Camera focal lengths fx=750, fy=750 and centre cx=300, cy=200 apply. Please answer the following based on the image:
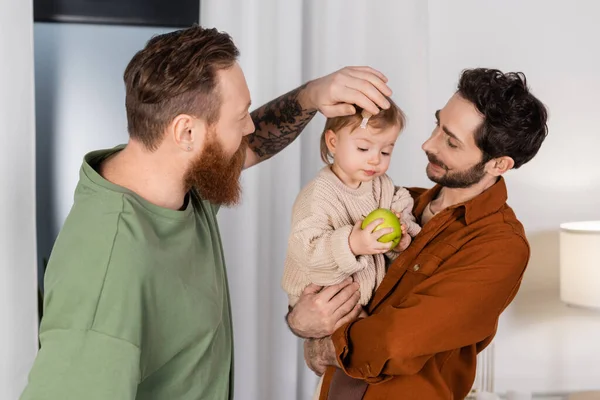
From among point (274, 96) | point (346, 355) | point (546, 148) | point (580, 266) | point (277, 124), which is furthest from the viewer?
A: point (546, 148)

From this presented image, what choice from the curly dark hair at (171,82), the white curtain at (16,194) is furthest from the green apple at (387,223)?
the white curtain at (16,194)

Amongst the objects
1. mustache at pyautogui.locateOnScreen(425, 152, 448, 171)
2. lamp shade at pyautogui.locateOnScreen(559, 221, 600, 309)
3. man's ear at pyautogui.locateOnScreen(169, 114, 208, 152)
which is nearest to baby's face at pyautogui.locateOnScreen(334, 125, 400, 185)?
mustache at pyautogui.locateOnScreen(425, 152, 448, 171)

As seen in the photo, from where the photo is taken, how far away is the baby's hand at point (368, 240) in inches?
69.1

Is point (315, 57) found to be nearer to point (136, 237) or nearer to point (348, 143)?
point (348, 143)

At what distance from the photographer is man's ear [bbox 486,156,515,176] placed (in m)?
1.95

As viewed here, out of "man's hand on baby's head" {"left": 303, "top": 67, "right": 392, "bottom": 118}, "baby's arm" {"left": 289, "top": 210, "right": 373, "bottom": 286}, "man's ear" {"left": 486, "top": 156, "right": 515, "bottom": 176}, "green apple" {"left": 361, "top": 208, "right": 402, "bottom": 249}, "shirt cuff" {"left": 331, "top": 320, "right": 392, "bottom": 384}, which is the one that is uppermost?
"man's hand on baby's head" {"left": 303, "top": 67, "right": 392, "bottom": 118}

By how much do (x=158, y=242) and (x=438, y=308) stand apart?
678 millimetres

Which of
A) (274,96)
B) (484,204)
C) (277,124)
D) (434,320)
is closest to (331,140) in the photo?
(277,124)

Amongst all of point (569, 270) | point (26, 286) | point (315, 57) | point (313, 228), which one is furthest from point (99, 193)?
point (569, 270)

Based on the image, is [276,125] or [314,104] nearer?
[314,104]

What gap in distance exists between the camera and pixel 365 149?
1884 millimetres

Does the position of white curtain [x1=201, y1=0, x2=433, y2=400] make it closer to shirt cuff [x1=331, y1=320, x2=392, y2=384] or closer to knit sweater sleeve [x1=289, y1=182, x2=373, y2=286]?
knit sweater sleeve [x1=289, y1=182, x2=373, y2=286]

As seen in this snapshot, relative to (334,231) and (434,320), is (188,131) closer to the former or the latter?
(334,231)

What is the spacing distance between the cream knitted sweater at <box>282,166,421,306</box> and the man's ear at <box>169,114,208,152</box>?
421 millimetres
